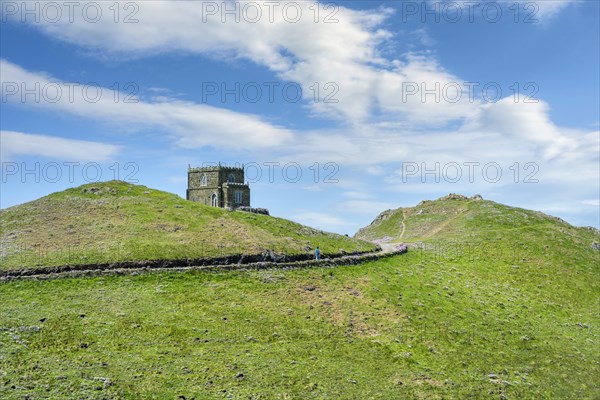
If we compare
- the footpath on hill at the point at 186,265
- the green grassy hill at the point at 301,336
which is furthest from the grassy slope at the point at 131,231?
the green grassy hill at the point at 301,336

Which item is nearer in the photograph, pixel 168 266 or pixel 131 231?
pixel 168 266

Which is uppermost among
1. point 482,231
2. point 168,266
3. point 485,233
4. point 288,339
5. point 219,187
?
point 219,187

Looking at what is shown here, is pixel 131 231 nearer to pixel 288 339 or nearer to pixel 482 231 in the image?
pixel 288 339

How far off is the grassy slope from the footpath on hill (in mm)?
838

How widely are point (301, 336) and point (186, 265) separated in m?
17.7

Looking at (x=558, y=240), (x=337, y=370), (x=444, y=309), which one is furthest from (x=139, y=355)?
(x=558, y=240)

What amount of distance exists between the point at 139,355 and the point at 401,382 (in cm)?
1853

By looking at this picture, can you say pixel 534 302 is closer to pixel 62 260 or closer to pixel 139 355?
pixel 139 355

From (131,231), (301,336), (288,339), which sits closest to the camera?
(288,339)

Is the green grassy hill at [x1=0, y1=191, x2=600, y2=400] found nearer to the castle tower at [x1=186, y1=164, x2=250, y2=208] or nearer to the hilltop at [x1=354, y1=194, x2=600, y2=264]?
the hilltop at [x1=354, y1=194, x2=600, y2=264]

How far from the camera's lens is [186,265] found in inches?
2037

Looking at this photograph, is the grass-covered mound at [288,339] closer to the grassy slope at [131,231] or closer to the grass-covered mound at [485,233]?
the grassy slope at [131,231]

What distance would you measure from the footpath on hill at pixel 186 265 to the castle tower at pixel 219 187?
1545 inches

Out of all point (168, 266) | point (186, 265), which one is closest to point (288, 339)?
point (186, 265)
